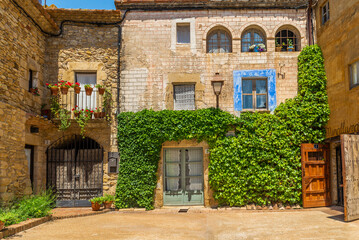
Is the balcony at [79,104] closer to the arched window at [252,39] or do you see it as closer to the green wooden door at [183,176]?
the green wooden door at [183,176]

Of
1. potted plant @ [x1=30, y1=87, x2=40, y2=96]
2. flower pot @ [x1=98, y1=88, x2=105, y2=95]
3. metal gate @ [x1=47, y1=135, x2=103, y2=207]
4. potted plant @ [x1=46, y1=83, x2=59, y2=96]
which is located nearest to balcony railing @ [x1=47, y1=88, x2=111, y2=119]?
flower pot @ [x1=98, y1=88, x2=105, y2=95]

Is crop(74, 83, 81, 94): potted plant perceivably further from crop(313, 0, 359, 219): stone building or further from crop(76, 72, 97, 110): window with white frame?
crop(313, 0, 359, 219): stone building

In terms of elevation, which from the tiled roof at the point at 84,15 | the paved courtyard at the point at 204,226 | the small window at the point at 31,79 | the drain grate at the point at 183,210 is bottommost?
the drain grate at the point at 183,210

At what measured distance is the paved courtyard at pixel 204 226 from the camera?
256 inches

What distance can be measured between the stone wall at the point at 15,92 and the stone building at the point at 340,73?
850 centimetres

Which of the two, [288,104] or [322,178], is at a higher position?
[288,104]

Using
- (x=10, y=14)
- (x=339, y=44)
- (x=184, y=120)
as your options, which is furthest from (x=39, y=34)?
(x=339, y=44)

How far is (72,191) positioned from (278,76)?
7.97 metres

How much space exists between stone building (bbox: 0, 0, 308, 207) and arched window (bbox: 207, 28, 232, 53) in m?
0.04

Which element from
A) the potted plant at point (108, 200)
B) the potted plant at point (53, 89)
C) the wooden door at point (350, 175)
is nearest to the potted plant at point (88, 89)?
the potted plant at point (53, 89)

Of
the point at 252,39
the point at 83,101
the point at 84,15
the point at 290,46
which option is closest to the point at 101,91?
the point at 83,101

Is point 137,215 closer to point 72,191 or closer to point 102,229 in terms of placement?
point 102,229

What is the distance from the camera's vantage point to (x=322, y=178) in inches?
390

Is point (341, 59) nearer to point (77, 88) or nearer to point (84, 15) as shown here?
point (77, 88)
